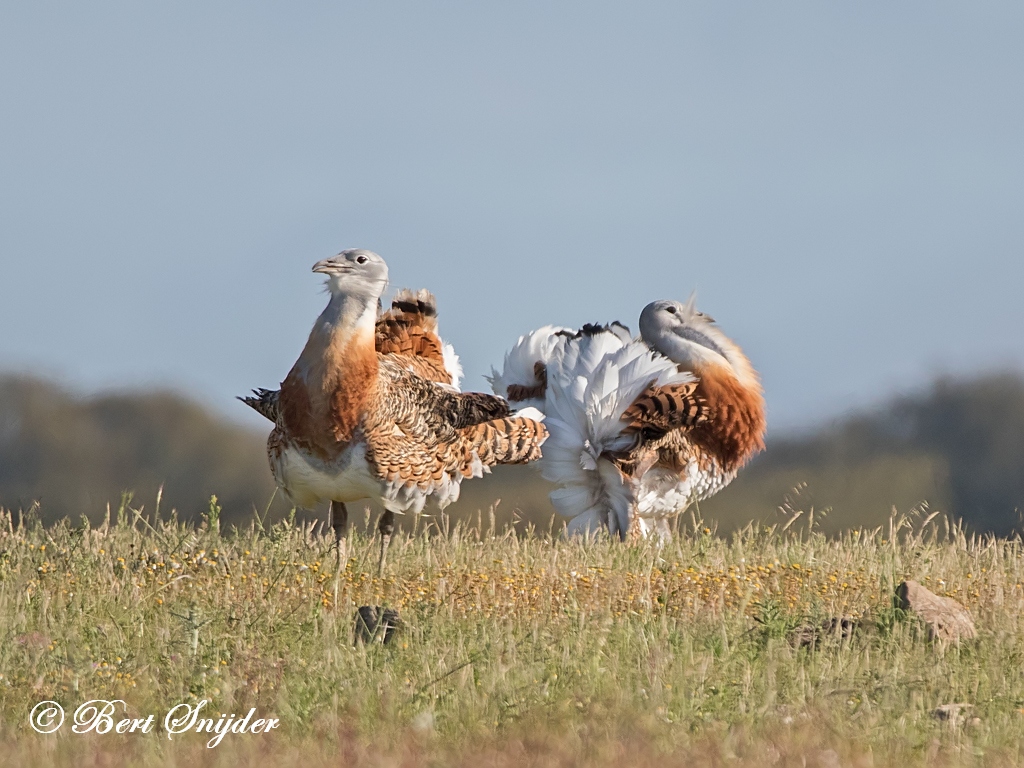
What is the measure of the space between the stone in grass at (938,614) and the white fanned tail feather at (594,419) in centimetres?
325

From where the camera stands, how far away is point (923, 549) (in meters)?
6.45

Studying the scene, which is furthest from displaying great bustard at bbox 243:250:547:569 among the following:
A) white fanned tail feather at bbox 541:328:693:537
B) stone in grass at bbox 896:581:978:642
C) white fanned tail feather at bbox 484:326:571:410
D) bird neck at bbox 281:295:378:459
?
stone in grass at bbox 896:581:978:642

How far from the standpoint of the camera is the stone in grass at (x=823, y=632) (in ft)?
14.5

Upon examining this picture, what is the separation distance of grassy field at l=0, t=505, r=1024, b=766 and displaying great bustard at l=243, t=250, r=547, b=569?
1.12 ft

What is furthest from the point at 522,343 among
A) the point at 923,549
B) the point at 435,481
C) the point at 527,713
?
the point at 527,713

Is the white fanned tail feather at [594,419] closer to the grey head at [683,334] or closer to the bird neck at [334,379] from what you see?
A: the grey head at [683,334]

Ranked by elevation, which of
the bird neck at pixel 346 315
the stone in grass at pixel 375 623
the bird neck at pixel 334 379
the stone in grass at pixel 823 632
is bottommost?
the stone in grass at pixel 375 623

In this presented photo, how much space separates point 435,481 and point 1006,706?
10.5ft

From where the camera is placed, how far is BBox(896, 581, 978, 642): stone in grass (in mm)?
4613

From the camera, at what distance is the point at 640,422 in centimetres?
792

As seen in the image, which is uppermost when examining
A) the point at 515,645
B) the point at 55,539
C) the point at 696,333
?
the point at 696,333

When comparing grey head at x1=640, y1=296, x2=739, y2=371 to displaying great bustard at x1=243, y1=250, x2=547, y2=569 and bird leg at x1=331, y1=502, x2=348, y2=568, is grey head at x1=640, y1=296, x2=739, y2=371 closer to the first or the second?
displaying great bustard at x1=243, y1=250, x2=547, y2=569

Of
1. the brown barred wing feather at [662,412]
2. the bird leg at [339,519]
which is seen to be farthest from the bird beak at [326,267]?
the brown barred wing feather at [662,412]

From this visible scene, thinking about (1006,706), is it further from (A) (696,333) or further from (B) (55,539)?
(A) (696,333)
